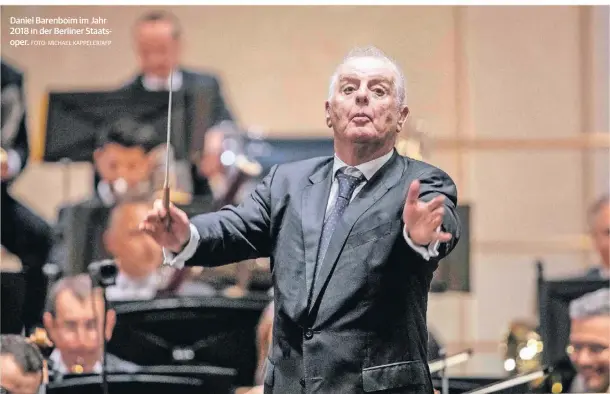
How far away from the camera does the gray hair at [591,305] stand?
12.4ft

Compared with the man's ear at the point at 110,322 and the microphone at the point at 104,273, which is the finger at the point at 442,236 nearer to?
the microphone at the point at 104,273

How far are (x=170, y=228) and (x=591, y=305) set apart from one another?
2.49 meters

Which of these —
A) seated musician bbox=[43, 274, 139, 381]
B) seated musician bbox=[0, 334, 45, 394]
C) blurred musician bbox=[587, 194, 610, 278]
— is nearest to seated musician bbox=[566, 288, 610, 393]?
blurred musician bbox=[587, 194, 610, 278]

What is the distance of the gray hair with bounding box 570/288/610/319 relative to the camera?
3.77 meters

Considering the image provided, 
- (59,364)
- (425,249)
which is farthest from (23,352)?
(425,249)

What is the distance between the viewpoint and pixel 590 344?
152 inches

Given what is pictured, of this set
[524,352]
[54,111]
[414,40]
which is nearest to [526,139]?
[414,40]

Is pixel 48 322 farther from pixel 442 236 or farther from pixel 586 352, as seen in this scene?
pixel 442 236

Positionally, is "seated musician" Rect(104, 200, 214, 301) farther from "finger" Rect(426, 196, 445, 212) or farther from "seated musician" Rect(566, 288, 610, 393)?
"finger" Rect(426, 196, 445, 212)

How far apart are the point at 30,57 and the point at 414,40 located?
192 cm

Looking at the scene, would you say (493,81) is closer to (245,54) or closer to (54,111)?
(245,54)

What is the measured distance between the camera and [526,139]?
5.14 meters

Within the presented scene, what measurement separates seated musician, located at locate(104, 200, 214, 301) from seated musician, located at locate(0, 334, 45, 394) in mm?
572

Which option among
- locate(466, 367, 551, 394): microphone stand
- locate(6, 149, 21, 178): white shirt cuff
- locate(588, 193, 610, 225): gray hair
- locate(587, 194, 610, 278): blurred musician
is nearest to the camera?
locate(466, 367, 551, 394): microphone stand
